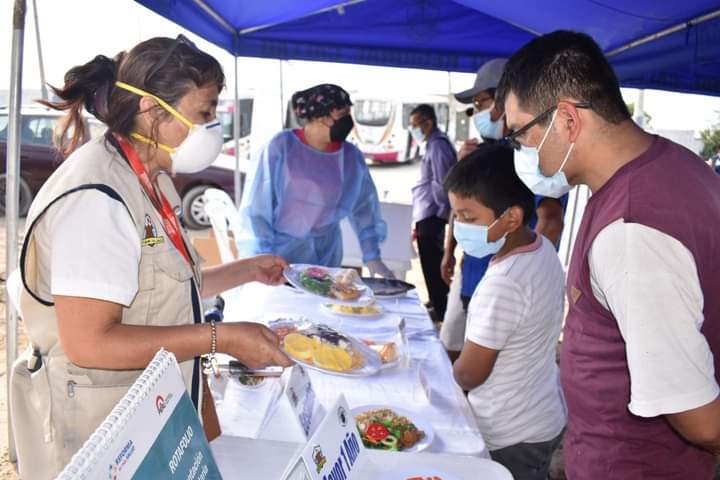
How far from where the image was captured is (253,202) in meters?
2.91

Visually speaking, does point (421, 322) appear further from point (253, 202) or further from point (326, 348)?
point (253, 202)

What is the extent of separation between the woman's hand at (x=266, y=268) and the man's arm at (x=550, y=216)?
4.50 ft

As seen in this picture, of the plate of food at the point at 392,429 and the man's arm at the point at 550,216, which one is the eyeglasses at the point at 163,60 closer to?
the plate of food at the point at 392,429

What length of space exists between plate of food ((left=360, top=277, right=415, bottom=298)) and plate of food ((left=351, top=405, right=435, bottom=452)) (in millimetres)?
1190

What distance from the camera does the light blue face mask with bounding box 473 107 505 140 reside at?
3.05 m

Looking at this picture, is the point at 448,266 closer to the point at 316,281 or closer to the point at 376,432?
the point at 316,281

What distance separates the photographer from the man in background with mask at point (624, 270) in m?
0.95

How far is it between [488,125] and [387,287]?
105 centimetres

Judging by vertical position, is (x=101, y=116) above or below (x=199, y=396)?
above

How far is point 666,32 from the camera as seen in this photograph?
308 centimetres

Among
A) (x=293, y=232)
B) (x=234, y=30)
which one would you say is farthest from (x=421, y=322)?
(x=234, y=30)

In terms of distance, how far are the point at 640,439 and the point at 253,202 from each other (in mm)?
2145

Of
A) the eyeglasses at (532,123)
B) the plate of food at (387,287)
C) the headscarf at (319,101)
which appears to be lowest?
the plate of food at (387,287)

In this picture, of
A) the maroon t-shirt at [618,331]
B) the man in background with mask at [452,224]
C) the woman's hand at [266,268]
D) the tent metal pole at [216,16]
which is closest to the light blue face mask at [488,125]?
the man in background with mask at [452,224]
